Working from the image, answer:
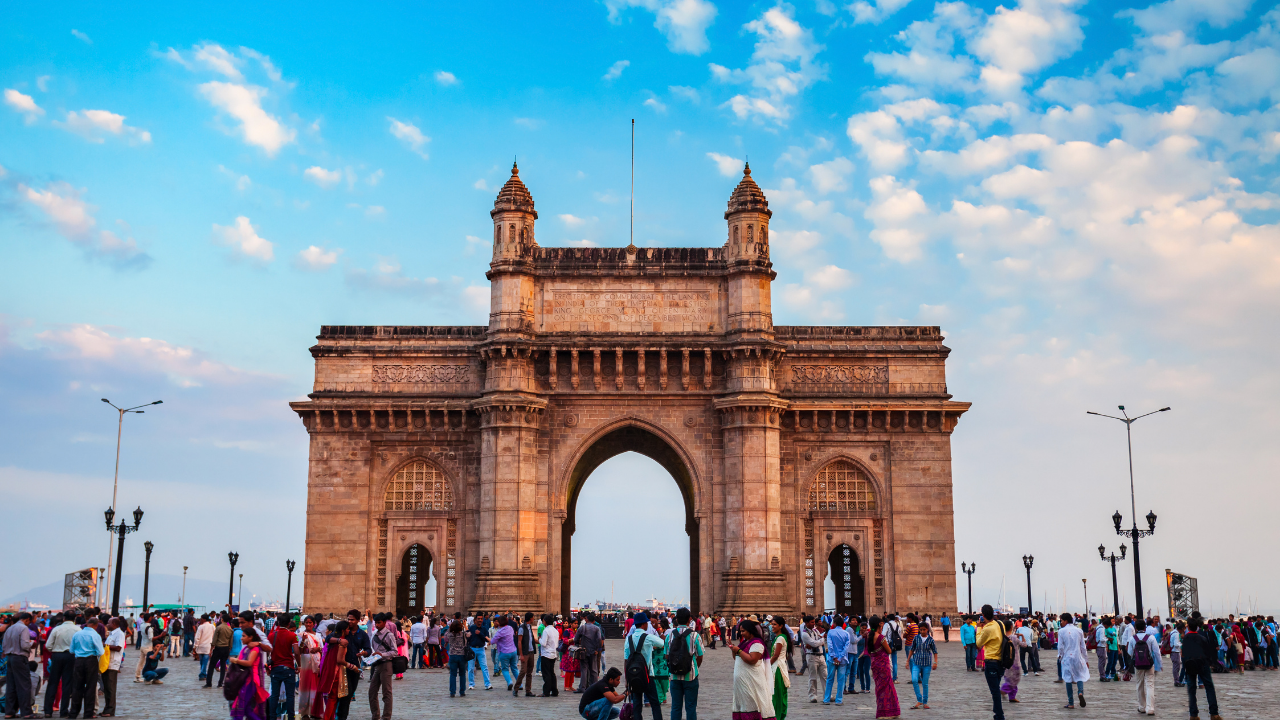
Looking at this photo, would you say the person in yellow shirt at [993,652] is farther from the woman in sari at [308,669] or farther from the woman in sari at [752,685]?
the woman in sari at [308,669]

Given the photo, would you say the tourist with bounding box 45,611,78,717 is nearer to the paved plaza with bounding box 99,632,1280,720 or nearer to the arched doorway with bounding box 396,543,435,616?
the paved plaza with bounding box 99,632,1280,720

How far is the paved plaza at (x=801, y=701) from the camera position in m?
20.1

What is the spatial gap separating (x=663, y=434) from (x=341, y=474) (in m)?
12.0

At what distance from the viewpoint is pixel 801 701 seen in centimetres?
2355

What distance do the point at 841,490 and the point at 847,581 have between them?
6087 millimetres

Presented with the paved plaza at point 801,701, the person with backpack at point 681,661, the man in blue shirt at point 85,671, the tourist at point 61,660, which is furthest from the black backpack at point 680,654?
the tourist at point 61,660

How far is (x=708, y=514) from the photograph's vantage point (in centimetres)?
4194

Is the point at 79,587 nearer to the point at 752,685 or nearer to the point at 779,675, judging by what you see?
the point at 779,675

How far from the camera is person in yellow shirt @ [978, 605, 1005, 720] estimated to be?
1820cm

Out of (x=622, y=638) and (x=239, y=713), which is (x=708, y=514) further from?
(x=239, y=713)

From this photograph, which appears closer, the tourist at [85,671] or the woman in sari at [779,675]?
the woman in sari at [779,675]

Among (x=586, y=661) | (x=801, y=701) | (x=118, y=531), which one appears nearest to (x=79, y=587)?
(x=118, y=531)

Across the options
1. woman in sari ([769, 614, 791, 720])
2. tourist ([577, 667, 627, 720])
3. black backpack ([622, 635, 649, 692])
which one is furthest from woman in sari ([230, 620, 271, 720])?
woman in sari ([769, 614, 791, 720])

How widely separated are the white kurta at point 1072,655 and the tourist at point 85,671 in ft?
55.1
